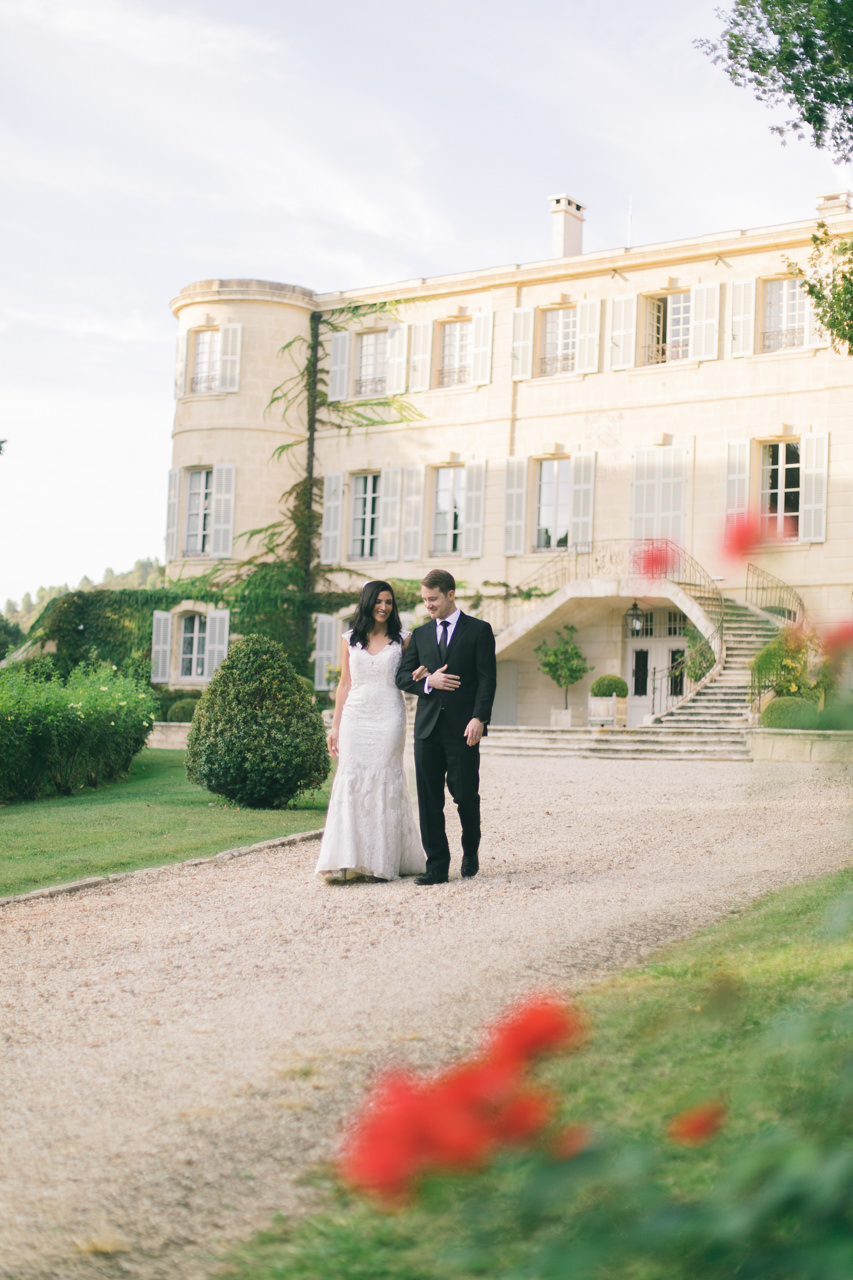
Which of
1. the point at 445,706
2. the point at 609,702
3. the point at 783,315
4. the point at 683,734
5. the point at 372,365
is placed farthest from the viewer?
the point at 372,365

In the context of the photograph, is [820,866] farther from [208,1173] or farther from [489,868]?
[208,1173]

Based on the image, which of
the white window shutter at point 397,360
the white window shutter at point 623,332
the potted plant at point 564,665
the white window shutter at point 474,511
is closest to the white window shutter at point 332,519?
the white window shutter at point 397,360

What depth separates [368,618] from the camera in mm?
6750

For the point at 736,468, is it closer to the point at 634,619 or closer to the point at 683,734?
the point at 634,619

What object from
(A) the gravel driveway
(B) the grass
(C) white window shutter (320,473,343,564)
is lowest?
(B) the grass

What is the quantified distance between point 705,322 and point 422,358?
18.8ft

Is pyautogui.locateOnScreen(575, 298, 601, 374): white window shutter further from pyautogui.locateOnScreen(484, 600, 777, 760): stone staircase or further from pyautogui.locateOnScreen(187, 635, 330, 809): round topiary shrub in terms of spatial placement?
pyautogui.locateOnScreen(187, 635, 330, 809): round topiary shrub

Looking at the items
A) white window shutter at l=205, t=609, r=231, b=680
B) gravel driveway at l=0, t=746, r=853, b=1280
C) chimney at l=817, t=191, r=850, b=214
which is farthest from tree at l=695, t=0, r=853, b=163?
white window shutter at l=205, t=609, r=231, b=680

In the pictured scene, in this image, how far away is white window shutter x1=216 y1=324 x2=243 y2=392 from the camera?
26000mm

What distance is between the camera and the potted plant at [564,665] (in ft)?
72.8

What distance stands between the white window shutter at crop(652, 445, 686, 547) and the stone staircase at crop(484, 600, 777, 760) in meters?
2.97

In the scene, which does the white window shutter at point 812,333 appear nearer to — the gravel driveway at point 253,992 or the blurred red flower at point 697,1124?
the gravel driveway at point 253,992

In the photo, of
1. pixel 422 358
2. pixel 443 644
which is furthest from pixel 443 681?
pixel 422 358

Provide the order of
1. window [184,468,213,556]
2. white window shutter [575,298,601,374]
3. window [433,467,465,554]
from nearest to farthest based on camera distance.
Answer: white window shutter [575,298,601,374] → window [433,467,465,554] → window [184,468,213,556]
